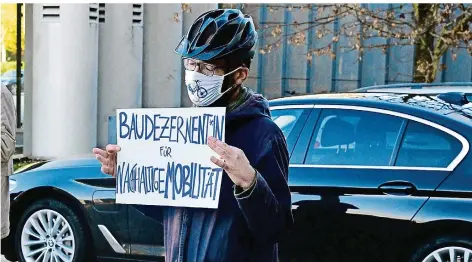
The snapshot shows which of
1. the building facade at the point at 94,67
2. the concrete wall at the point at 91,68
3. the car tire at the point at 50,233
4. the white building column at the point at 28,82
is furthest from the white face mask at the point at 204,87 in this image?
the white building column at the point at 28,82

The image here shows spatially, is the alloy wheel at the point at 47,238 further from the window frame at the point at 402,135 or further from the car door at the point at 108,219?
the window frame at the point at 402,135

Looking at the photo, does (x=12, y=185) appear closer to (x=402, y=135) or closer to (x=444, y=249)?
(x=402, y=135)

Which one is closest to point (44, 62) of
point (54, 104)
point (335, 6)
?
point (54, 104)

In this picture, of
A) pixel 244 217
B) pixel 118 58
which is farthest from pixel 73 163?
pixel 118 58

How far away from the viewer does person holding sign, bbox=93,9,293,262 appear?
7.73 ft

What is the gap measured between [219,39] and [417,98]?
363 centimetres

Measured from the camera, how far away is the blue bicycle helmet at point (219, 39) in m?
2.50

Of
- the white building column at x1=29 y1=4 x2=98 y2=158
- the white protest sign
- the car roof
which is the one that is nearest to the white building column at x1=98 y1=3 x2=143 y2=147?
the white building column at x1=29 y1=4 x2=98 y2=158

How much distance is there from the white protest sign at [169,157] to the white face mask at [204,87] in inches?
1.5

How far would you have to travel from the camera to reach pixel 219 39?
2.51 metres

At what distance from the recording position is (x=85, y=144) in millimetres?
14188

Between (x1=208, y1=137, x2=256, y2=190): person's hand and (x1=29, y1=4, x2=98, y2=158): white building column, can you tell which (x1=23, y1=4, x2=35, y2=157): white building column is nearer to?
(x1=29, y1=4, x2=98, y2=158): white building column

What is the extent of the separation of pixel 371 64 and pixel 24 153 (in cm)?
834

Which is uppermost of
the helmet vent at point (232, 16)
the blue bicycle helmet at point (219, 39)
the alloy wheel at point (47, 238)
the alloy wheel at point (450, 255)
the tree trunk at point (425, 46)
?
the tree trunk at point (425, 46)
